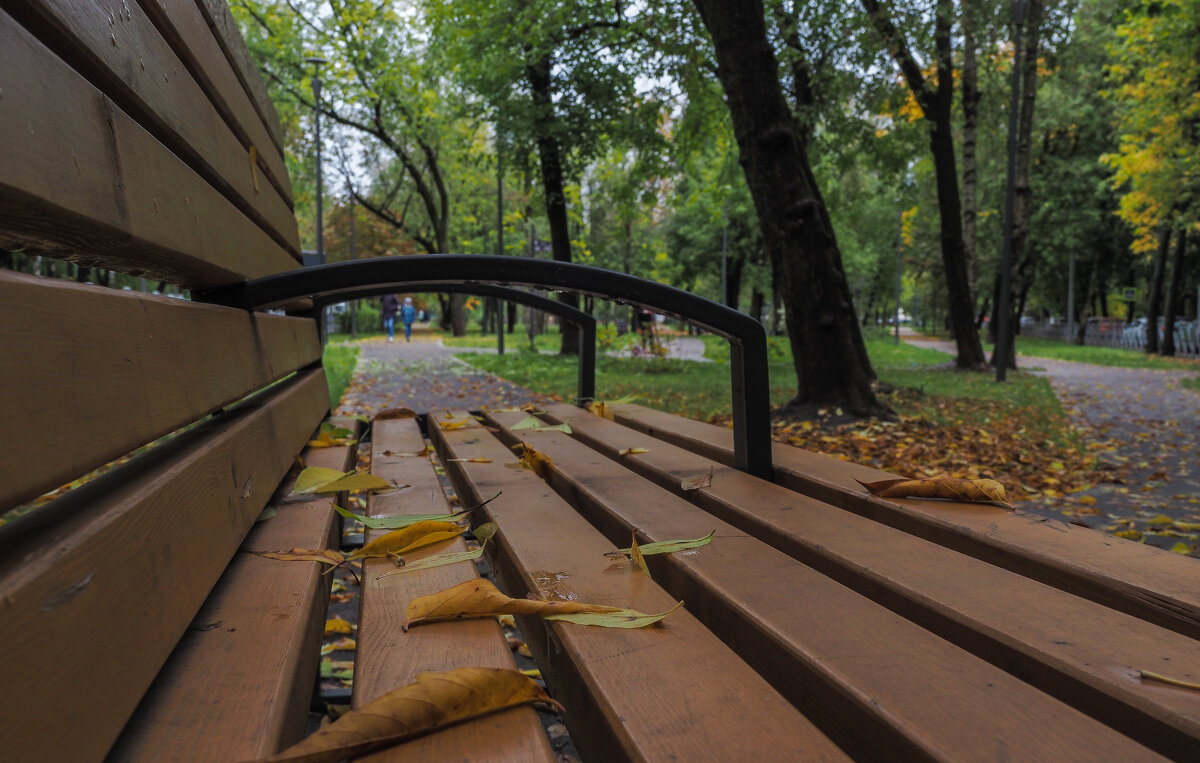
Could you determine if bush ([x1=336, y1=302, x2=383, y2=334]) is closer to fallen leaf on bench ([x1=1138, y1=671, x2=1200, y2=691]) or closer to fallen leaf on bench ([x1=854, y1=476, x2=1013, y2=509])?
fallen leaf on bench ([x1=854, y1=476, x2=1013, y2=509])

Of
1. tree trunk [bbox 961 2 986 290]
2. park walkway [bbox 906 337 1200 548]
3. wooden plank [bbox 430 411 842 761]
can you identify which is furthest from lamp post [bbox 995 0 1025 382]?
wooden plank [bbox 430 411 842 761]

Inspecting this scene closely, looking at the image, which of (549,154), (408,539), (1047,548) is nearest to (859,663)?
(1047,548)

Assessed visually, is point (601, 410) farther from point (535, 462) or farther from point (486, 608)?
point (486, 608)

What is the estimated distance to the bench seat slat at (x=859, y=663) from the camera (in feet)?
2.50

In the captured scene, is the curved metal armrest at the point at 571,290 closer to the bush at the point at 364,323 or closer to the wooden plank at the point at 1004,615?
the wooden plank at the point at 1004,615

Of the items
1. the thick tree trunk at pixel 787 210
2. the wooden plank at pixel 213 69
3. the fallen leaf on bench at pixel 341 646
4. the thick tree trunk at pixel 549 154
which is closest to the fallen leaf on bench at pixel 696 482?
the fallen leaf on bench at pixel 341 646

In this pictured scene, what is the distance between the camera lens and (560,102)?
14008mm

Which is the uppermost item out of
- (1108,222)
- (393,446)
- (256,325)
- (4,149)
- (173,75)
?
(1108,222)

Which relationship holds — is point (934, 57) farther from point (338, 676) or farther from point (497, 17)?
point (338, 676)

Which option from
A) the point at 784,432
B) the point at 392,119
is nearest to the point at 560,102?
the point at 784,432

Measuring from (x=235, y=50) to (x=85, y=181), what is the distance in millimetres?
1887

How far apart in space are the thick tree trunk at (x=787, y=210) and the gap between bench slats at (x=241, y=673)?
209 inches

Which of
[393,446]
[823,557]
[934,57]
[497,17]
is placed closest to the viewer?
[823,557]

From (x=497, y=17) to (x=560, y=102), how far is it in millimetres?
1791
